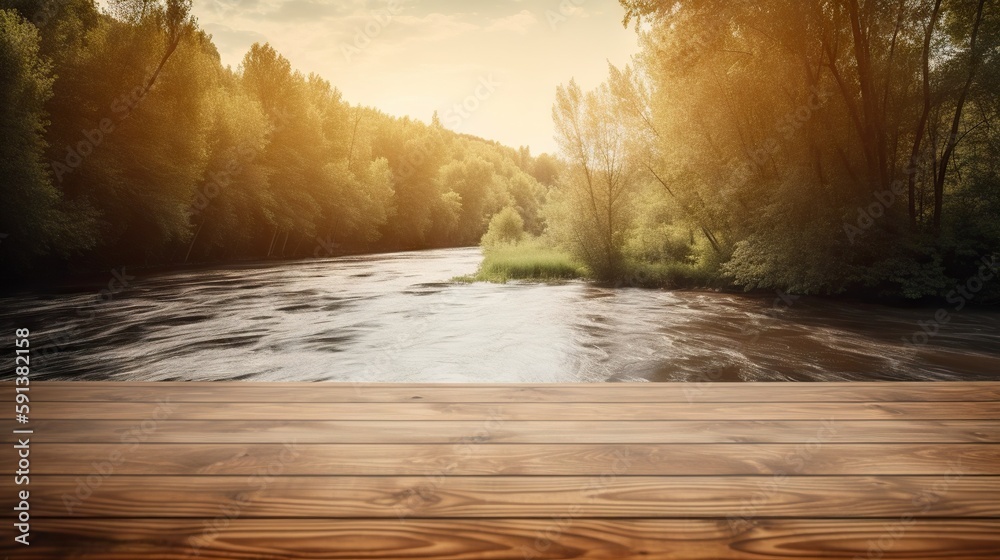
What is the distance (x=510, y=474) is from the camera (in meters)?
1.82

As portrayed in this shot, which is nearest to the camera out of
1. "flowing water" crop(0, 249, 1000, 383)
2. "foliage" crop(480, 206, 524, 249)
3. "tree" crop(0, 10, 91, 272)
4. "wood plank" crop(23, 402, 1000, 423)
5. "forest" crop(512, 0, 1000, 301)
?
"wood plank" crop(23, 402, 1000, 423)

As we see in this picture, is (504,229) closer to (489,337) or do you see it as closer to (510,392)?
(489,337)

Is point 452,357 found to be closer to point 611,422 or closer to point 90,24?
point 611,422

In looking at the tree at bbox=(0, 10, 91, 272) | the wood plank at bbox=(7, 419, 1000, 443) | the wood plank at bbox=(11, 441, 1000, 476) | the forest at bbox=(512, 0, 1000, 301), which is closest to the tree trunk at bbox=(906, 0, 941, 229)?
the forest at bbox=(512, 0, 1000, 301)

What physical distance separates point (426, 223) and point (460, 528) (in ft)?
175

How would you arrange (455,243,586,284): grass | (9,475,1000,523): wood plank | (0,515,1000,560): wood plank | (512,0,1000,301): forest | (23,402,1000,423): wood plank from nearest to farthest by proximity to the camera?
(0,515,1000,560): wood plank < (9,475,1000,523): wood plank < (23,402,1000,423): wood plank < (512,0,1000,301): forest < (455,243,586,284): grass

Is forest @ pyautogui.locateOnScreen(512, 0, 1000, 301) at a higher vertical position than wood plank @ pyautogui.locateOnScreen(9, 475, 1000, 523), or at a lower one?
higher

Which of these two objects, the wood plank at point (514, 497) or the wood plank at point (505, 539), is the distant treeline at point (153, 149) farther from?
the wood plank at point (505, 539)

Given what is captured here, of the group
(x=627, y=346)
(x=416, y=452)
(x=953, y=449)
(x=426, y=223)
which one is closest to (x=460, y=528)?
(x=416, y=452)

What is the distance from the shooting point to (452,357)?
26.7 ft

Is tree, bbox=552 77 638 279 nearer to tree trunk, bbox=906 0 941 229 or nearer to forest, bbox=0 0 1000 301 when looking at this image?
forest, bbox=0 0 1000 301

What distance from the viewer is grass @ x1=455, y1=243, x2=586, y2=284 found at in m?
19.9

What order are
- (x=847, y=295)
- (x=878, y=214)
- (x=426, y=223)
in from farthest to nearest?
1. (x=426, y=223)
2. (x=847, y=295)
3. (x=878, y=214)

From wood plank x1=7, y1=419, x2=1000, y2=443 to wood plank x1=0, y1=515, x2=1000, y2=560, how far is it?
59 centimetres
